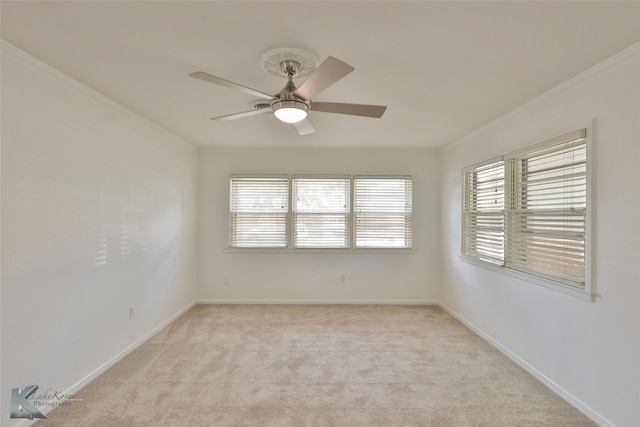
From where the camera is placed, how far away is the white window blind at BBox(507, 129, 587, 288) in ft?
7.08

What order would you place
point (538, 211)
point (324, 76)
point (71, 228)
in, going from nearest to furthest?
point (324, 76) < point (71, 228) < point (538, 211)

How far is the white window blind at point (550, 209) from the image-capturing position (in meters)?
2.16

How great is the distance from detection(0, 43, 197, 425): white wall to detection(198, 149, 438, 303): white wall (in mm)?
1092

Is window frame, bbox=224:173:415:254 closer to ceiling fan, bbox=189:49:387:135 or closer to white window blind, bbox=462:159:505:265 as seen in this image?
white window blind, bbox=462:159:505:265

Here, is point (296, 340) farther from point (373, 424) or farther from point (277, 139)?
point (277, 139)

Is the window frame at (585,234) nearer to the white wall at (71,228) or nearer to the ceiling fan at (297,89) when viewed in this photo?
the ceiling fan at (297,89)

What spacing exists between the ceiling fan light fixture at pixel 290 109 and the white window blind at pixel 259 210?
104 inches

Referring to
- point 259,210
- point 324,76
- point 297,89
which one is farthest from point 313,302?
point 324,76

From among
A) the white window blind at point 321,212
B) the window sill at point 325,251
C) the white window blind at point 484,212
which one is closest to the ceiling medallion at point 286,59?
the white window blind at point 484,212

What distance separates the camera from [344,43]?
5.62ft

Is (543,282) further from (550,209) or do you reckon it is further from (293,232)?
(293,232)

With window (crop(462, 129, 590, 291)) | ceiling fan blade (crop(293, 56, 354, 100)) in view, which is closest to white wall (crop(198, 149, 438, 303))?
window (crop(462, 129, 590, 291))

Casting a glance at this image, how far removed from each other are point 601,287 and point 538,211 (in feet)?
2.51

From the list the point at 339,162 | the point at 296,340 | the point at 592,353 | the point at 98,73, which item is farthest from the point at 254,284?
the point at 592,353
